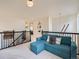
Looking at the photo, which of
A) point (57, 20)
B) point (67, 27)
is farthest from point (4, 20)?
point (67, 27)

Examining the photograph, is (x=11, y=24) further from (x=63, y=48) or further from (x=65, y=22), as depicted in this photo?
(x=63, y=48)

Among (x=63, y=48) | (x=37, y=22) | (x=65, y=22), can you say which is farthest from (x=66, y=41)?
(x=37, y=22)

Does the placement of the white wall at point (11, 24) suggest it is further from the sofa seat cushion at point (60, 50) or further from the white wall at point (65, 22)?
the sofa seat cushion at point (60, 50)

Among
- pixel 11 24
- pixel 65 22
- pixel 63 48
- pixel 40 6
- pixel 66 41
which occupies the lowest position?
pixel 63 48

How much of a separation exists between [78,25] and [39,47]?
13.7 feet

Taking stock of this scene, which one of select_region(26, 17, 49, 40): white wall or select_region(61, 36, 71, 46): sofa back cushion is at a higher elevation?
select_region(26, 17, 49, 40): white wall

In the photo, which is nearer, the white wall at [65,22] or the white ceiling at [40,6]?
the white ceiling at [40,6]

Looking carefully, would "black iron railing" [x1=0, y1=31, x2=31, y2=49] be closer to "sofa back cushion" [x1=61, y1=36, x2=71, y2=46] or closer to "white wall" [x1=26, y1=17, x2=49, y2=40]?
"white wall" [x1=26, y1=17, x2=49, y2=40]

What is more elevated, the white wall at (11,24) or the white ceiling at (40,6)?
the white ceiling at (40,6)

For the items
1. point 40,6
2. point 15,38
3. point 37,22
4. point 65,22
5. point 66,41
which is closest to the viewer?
point 66,41

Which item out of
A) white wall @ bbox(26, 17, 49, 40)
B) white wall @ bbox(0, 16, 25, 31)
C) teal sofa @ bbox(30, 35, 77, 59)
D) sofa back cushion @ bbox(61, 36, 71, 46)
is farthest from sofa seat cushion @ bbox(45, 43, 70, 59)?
white wall @ bbox(0, 16, 25, 31)

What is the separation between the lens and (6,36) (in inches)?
332

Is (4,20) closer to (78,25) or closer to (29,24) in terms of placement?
(29,24)

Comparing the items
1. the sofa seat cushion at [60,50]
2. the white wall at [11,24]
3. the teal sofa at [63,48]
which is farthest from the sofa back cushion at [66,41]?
the white wall at [11,24]
